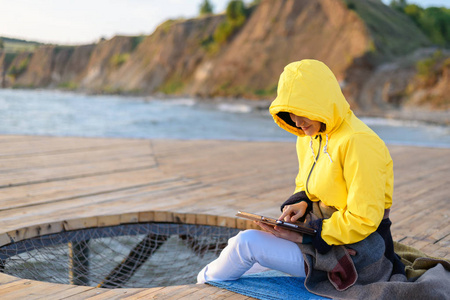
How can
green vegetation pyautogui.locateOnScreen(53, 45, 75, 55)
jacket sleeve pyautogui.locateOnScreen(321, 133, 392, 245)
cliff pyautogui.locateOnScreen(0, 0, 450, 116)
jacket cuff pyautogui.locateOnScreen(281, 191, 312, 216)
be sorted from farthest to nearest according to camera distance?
green vegetation pyautogui.locateOnScreen(53, 45, 75, 55) → cliff pyautogui.locateOnScreen(0, 0, 450, 116) → jacket cuff pyautogui.locateOnScreen(281, 191, 312, 216) → jacket sleeve pyautogui.locateOnScreen(321, 133, 392, 245)

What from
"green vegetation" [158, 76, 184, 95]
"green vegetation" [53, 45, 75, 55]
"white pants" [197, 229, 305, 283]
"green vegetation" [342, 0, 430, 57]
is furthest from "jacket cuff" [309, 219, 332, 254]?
"green vegetation" [53, 45, 75, 55]

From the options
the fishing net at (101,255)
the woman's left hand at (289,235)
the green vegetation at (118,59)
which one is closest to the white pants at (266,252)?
the woman's left hand at (289,235)

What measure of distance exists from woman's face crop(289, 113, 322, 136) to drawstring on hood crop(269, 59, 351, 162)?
53 mm

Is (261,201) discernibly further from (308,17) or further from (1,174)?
(308,17)

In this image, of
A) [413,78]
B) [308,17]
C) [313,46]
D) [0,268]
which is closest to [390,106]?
[413,78]

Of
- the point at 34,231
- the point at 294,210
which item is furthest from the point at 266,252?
the point at 34,231

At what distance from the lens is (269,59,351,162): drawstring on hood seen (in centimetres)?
204

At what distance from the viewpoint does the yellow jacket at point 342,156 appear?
2041mm

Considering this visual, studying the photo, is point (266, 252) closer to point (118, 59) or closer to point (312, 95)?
point (312, 95)

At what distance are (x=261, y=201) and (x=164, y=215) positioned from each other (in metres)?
0.87

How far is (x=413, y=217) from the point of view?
378 cm

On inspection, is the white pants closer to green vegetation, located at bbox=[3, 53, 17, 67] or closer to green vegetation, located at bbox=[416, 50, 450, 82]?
green vegetation, located at bbox=[416, 50, 450, 82]

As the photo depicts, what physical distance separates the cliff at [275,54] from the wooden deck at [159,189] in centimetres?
1906

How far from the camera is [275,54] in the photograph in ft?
122
